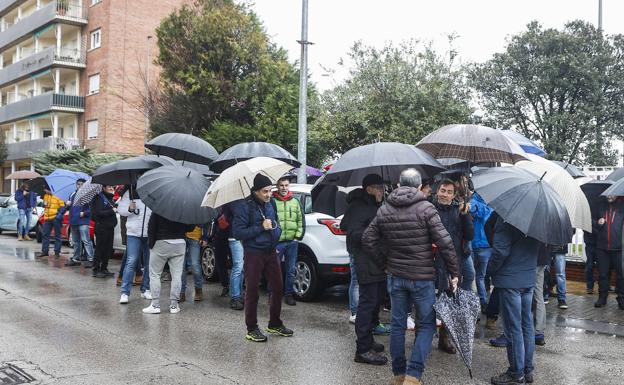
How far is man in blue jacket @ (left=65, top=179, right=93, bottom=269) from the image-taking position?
11.7m

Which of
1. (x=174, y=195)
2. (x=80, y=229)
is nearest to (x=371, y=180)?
(x=174, y=195)

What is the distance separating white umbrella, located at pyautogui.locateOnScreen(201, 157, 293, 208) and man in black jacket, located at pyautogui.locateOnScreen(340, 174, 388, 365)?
118cm

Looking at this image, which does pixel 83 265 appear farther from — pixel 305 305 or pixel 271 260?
pixel 271 260

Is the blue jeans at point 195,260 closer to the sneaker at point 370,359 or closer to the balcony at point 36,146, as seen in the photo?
the sneaker at point 370,359

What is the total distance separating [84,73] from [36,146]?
6.09m

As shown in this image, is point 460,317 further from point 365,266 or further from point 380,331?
point 380,331

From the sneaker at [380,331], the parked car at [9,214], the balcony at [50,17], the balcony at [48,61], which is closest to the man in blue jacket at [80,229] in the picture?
the sneaker at [380,331]

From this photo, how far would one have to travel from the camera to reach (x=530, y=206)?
4727mm

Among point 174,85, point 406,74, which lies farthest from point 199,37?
point 406,74

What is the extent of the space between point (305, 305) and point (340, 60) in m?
10.3

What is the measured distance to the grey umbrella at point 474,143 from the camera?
20.4ft

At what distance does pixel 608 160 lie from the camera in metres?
20.9

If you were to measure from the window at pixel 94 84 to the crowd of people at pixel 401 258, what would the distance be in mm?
29473

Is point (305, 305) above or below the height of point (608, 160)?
below
